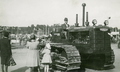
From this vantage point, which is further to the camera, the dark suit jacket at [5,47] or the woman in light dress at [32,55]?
the dark suit jacket at [5,47]

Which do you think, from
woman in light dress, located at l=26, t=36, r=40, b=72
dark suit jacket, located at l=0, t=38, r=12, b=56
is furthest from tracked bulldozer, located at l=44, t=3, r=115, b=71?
dark suit jacket, located at l=0, t=38, r=12, b=56

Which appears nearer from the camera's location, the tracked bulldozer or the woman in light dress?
the woman in light dress

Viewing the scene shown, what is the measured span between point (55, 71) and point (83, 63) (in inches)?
97.0

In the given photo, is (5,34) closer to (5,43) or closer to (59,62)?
(5,43)

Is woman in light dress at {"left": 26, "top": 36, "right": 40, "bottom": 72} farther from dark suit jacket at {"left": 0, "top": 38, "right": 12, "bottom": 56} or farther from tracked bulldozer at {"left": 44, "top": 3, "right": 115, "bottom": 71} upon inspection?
tracked bulldozer at {"left": 44, "top": 3, "right": 115, "bottom": 71}

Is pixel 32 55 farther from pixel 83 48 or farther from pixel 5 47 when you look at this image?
pixel 83 48

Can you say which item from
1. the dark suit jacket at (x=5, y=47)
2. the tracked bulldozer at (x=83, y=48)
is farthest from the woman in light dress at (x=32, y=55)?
the tracked bulldozer at (x=83, y=48)

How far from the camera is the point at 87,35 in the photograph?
8.12 meters

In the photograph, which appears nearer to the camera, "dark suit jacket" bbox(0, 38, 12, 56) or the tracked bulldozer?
"dark suit jacket" bbox(0, 38, 12, 56)

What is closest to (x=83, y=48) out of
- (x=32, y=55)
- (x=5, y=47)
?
(x=32, y=55)

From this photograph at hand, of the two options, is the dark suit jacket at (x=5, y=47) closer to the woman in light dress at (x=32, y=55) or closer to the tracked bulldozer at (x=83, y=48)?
the woman in light dress at (x=32, y=55)

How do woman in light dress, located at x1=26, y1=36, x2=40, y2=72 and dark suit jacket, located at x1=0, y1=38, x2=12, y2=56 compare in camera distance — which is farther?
dark suit jacket, located at x1=0, y1=38, x2=12, y2=56

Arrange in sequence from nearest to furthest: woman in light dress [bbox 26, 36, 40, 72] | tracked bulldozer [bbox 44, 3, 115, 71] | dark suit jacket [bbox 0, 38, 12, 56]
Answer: woman in light dress [bbox 26, 36, 40, 72] < dark suit jacket [bbox 0, 38, 12, 56] < tracked bulldozer [bbox 44, 3, 115, 71]

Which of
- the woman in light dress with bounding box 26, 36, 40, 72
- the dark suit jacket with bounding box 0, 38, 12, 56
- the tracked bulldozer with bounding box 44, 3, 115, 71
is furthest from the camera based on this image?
the tracked bulldozer with bounding box 44, 3, 115, 71
